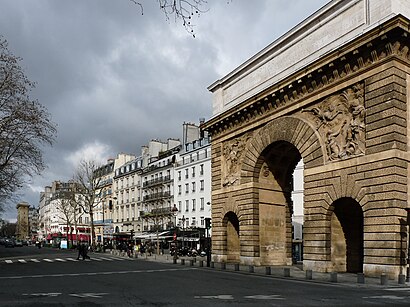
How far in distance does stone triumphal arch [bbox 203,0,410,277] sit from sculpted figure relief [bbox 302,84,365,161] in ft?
0.18

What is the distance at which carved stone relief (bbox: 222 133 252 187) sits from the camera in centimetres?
3410

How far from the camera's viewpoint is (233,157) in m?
34.9

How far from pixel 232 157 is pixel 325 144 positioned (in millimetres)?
10186

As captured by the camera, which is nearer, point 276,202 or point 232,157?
point 276,202

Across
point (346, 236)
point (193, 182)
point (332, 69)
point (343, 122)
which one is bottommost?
point (346, 236)

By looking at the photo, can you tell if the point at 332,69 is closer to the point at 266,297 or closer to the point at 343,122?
the point at 343,122

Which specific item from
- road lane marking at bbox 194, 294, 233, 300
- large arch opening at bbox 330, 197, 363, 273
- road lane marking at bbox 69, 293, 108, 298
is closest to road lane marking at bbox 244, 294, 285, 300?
road lane marking at bbox 194, 294, 233, 300

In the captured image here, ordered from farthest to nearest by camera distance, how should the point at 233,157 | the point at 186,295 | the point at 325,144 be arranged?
the point at 233,157 → the point at 325,144 → the point at 186,295

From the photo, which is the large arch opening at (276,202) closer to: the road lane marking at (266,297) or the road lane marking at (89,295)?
the road lane marking at (266,297)

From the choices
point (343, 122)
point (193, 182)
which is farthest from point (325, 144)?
point (193, 182)

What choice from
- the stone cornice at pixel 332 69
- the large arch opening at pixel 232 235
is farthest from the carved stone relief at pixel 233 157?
the large arch opening at pixel 232 235

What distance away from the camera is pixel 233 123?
34969 mm

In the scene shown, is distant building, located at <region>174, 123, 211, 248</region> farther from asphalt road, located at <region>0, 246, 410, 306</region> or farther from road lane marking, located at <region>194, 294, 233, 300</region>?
Result: road lane marking, located at <region>194, 294, 233, 300</region>

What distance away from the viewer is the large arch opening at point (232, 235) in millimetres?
35625
